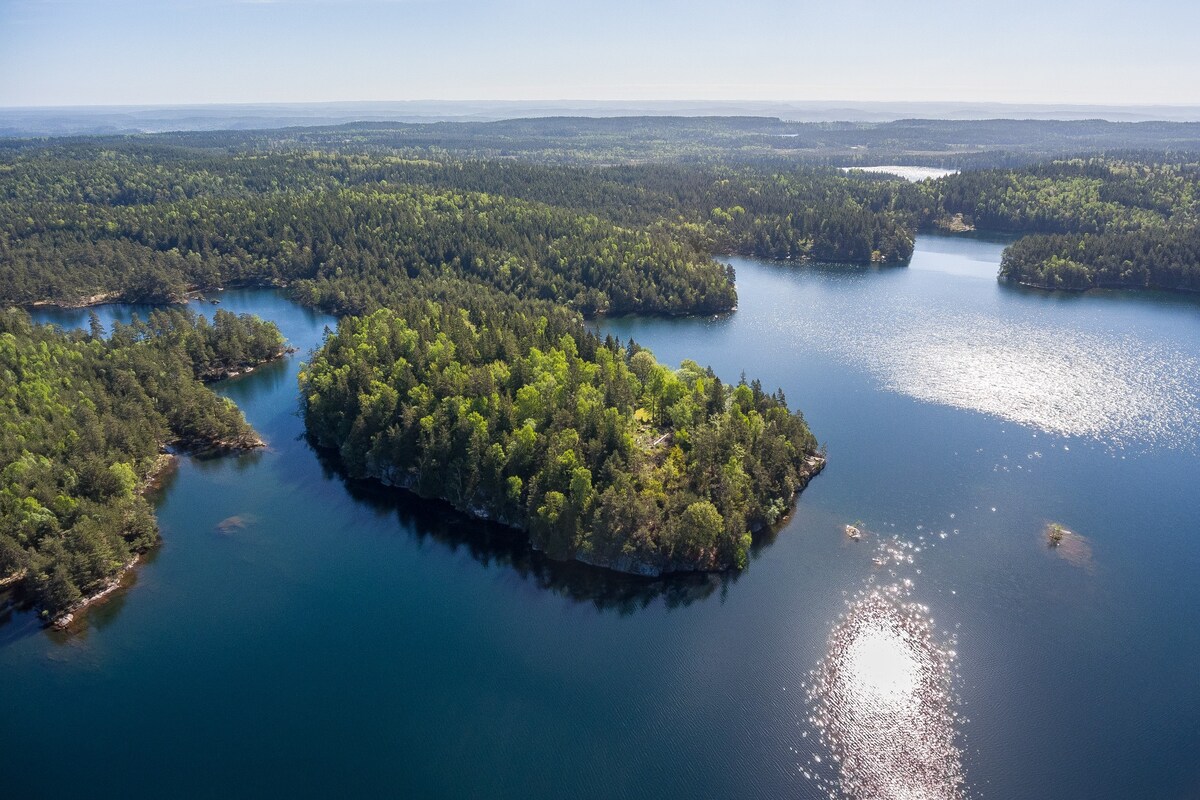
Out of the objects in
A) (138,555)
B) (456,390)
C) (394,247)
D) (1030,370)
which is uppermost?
(394,247)

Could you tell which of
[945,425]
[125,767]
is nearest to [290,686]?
[125,767]

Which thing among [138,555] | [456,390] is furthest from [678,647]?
[138,555]

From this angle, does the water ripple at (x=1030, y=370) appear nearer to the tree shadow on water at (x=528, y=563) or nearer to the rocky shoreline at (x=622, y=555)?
the rocky shoreline at (x=622, y=555)

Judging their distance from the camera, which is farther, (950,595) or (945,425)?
(945,425)

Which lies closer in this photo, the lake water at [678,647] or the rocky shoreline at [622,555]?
the lake water at [678,647]

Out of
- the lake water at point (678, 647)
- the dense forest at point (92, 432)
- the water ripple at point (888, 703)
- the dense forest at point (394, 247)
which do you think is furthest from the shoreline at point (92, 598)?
the dense forest at point (394, 247)

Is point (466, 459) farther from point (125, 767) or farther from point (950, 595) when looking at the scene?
point (950, 595)

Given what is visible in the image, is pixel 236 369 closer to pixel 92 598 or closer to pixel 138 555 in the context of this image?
pixel 138 555
